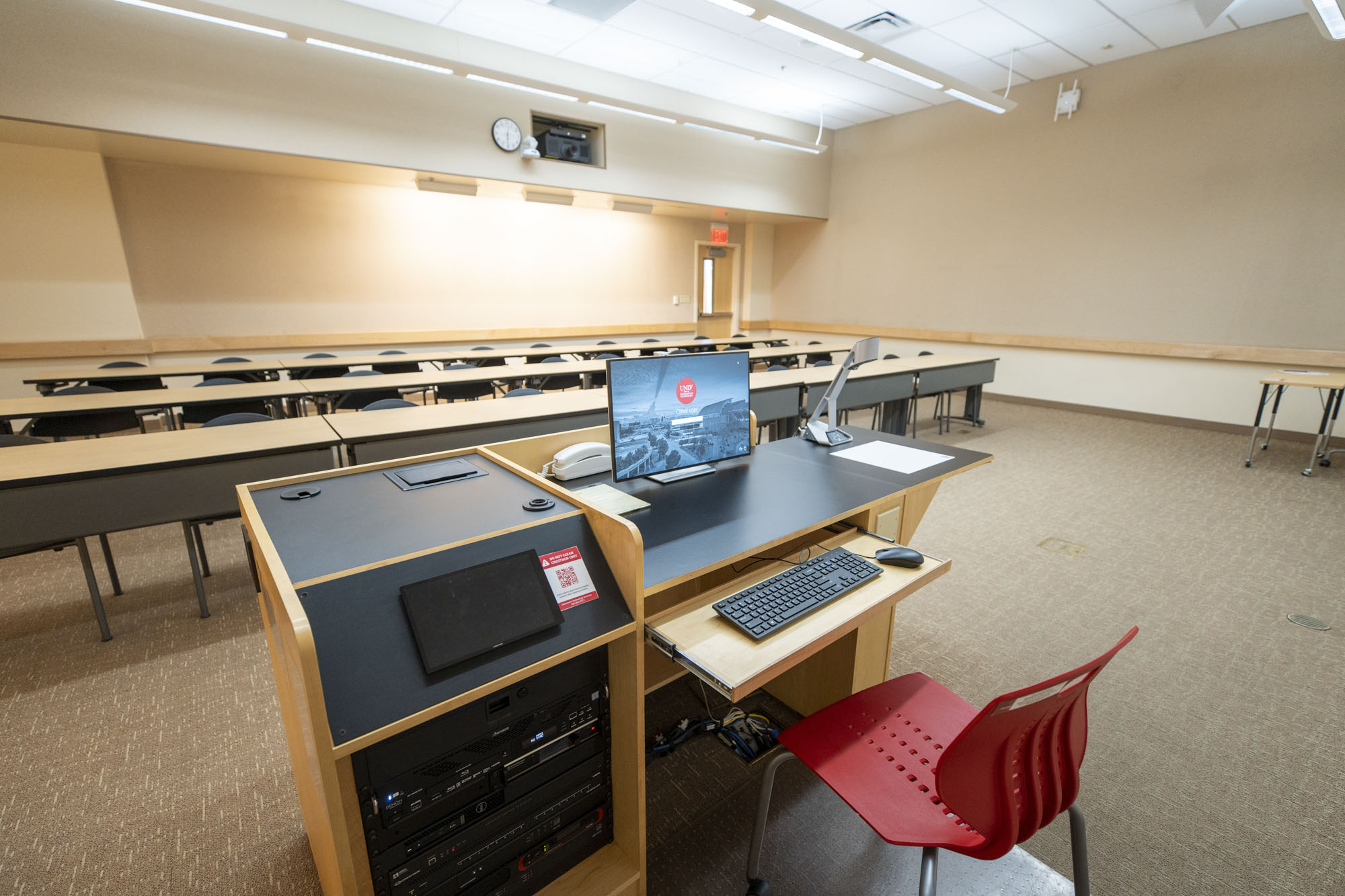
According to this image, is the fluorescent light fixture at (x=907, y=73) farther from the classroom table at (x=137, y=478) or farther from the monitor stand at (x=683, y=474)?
the classroom table at (x=137, y=478)

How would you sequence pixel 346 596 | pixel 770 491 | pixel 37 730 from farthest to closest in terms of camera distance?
pixel 37 730
pixel 770 491
pixel 346 596

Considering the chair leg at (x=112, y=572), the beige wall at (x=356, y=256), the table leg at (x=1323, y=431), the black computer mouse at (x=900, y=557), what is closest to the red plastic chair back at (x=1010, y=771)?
the black computer mouse at (x=900, y=557)

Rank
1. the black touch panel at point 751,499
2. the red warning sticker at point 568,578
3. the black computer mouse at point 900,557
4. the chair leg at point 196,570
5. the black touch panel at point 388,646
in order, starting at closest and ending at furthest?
the black touch panel at point 388,646 < the red warning sticker at point 568,578 < the black touch panel at point 751,499 < the black computer mouse at point 900,557 < the chair leg at point 196,570

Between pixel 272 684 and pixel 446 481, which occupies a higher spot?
pixel 446 481

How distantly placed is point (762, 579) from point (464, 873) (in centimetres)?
87

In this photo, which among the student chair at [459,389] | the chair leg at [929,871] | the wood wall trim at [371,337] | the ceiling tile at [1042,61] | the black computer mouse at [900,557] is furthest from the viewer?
the wood wall trim at [371,337]

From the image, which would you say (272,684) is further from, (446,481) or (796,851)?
(796,851)

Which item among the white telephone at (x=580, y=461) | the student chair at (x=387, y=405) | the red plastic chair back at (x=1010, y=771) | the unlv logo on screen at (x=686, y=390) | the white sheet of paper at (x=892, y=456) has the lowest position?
the red plastic chair back at (x=1010, y=771)

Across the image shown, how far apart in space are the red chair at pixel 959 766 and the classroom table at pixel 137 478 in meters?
2.44

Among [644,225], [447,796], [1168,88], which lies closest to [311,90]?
[644,225]

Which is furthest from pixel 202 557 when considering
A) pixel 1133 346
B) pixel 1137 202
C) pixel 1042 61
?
pixel 1137 202

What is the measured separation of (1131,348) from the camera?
6219 mm

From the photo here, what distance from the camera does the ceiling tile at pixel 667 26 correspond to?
495 centimetres

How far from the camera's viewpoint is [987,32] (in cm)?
534
